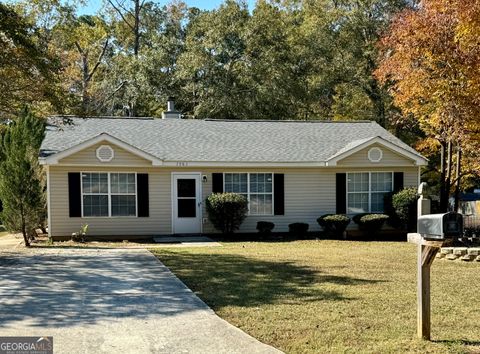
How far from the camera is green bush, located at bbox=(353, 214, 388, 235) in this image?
672 inches

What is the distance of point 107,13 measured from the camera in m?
37.2

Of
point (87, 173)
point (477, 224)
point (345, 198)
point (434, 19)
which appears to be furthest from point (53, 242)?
point (477, 224)

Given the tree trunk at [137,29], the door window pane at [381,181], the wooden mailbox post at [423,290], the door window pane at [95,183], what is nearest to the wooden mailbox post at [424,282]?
the wooden mailbox post at [423,290]

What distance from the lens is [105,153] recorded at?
16016 mm

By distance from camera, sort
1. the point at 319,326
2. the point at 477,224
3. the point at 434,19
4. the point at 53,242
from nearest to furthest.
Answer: the point at 319,326 < the point at 434,19 < the point at 53,242 < the point at 477,224

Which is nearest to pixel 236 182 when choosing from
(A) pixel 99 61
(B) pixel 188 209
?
(B) pixel 188 209

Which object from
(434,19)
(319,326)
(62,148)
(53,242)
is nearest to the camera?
(319,326)

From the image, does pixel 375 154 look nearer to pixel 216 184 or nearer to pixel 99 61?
pixel 216 184

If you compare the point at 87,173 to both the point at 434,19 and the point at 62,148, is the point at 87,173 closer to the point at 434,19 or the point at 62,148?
the point at 62,148

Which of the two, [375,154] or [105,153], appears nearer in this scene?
[105,153]

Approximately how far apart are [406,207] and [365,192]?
1563 mm

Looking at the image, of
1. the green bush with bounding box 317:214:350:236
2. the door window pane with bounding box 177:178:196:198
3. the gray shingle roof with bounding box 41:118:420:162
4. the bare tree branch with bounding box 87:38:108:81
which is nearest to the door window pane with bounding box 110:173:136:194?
the gray shingle roof with bounding box 41:118:420:162

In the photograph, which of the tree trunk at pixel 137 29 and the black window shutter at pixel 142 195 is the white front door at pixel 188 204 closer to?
the black window shutter at pixel 142 195

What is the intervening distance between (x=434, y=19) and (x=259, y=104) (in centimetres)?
1590
